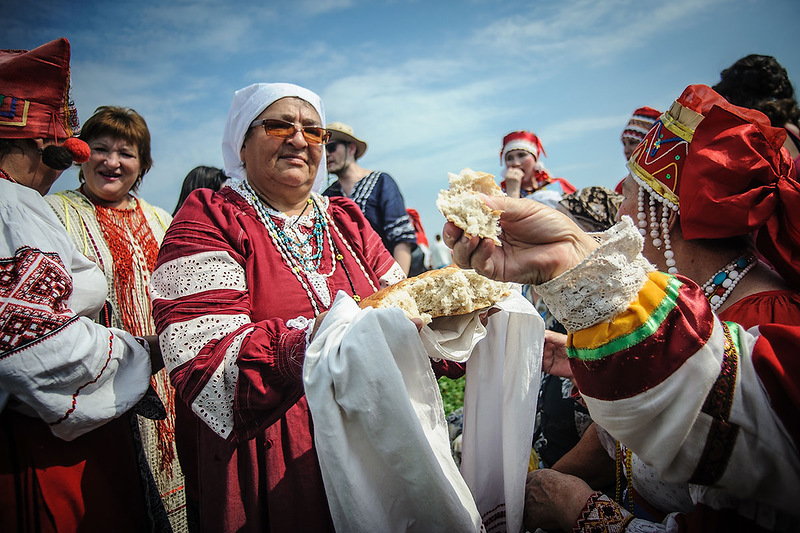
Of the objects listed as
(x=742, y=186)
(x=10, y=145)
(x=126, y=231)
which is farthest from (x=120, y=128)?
(x=742, y=186)

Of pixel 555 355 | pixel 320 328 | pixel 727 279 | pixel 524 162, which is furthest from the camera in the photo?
pixel 524 162

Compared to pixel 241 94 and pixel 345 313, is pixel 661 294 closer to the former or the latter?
pixel 345 313

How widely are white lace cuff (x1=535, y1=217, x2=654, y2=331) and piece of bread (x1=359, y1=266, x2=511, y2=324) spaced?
0.47 m

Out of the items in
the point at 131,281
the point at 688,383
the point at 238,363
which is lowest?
the point at 688,383

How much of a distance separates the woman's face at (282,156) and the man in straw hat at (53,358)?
82 centimetres

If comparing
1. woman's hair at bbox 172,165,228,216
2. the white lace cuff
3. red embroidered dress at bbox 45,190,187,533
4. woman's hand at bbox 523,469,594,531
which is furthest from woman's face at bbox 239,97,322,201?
woman's hair at bbox 172,165,228,216

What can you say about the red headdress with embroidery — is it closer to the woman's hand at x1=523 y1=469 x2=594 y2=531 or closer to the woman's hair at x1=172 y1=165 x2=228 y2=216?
the woman's hair at x1=172 y1=165 x2=228 y2=216

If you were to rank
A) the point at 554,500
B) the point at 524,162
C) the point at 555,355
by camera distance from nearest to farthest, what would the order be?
the point at 554,500, the point at 555,355, the point at 524,162

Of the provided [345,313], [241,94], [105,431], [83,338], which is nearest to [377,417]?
[345,313]

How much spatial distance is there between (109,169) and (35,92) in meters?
1.52

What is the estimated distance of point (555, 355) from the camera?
2.42 metres

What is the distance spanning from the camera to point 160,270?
195cm

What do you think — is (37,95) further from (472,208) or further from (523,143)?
(523,143)

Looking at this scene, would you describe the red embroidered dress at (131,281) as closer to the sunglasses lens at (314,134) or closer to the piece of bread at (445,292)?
the sunglasses lens at (314,134)
